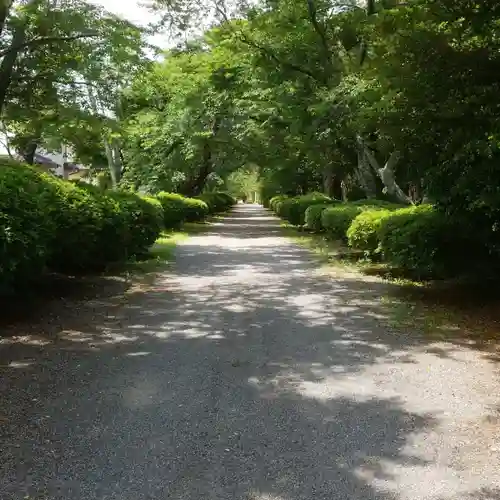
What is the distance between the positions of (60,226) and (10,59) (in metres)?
3.94

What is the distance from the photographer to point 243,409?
4.46 m

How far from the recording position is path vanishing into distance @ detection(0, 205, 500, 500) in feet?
10.9

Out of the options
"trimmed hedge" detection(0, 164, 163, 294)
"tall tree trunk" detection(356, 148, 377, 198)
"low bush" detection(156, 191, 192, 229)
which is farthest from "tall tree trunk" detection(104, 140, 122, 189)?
"trimmed hedge" detection(0, 164, 163, 294)

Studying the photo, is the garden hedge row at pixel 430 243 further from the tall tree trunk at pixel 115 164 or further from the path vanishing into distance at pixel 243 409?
the tall tree trunk at pixel 115 164

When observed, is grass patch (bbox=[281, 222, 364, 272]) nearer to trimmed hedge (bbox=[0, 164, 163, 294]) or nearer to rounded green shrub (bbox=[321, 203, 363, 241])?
rounded green shrub (bbox=[321, 203, 363, 241])

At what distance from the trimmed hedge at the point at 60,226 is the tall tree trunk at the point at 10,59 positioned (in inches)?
89.9

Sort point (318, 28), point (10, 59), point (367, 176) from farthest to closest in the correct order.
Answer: point (367, 176) < point (318, 28) < point (10, 59)

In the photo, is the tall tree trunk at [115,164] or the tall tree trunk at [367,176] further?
the tall tree trunk at [115,164]

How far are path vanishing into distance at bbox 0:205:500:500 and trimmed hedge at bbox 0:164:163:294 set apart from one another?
0.94 meters

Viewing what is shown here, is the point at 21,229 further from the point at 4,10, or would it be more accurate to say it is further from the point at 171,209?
the point at 171,209

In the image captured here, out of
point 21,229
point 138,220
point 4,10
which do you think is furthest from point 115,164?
point 21,229

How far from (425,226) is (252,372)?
445cm

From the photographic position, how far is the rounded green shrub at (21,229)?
6371mm

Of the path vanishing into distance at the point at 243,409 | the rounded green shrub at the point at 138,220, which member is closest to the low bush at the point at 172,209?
the rounded green shrub at the point at 138,220
